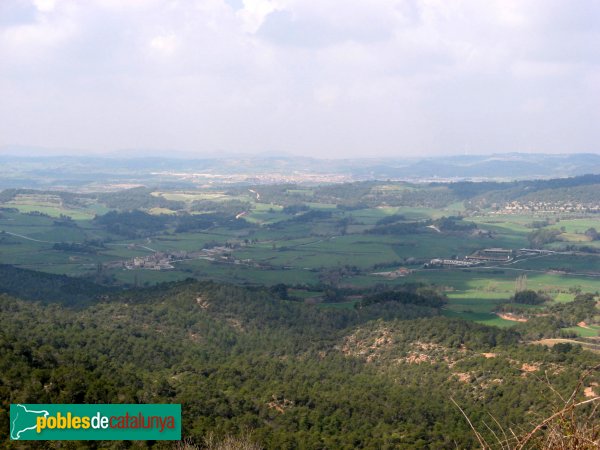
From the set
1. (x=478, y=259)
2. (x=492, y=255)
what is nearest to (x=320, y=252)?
(x=478, y=259)

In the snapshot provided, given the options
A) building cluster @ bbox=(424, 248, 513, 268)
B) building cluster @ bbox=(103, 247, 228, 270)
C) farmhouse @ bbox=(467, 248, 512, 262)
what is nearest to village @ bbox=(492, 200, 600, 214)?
farmhouse @ bbox=(467, 248, 512, 262)

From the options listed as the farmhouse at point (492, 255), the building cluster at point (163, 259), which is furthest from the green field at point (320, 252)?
the farmhouse at point (492, 255)

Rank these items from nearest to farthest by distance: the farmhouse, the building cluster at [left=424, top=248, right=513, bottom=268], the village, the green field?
the green field, the building cluster at [left=424, top=248, right=513, bottom=268], the farmhouse, the village

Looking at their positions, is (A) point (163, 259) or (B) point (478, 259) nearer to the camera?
(A) point (163, 259)

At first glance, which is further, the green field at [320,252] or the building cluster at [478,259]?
the building cluster at [478,259]

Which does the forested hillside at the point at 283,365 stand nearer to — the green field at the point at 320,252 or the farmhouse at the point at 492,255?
the green field at the point at 320,252

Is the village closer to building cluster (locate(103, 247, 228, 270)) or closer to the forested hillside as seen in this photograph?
building cluster (locate(103, 247, 228, 270))

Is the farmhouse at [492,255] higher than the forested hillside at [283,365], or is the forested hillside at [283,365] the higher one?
the forested hillside at [283,365]

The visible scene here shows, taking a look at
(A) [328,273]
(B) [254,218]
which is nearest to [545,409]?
(A) [328,273]

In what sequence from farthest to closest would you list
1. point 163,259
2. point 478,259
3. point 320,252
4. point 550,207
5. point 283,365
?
1. point 550,207
2. point 320,252
3. point 478,259
4. point 163,259
5. point 283,365

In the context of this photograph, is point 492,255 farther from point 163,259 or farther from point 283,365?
point 283,365

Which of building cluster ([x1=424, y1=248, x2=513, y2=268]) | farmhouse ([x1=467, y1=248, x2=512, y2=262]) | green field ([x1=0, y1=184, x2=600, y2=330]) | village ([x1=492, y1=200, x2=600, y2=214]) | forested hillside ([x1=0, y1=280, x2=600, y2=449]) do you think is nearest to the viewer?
forested hillside ([x1=0, y1=280, x2=600, y2=449])

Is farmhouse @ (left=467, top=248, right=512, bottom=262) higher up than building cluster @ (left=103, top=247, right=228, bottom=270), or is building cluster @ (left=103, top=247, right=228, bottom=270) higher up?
farmhouse @ (left=467, top=248, right=512, bottom=262)
